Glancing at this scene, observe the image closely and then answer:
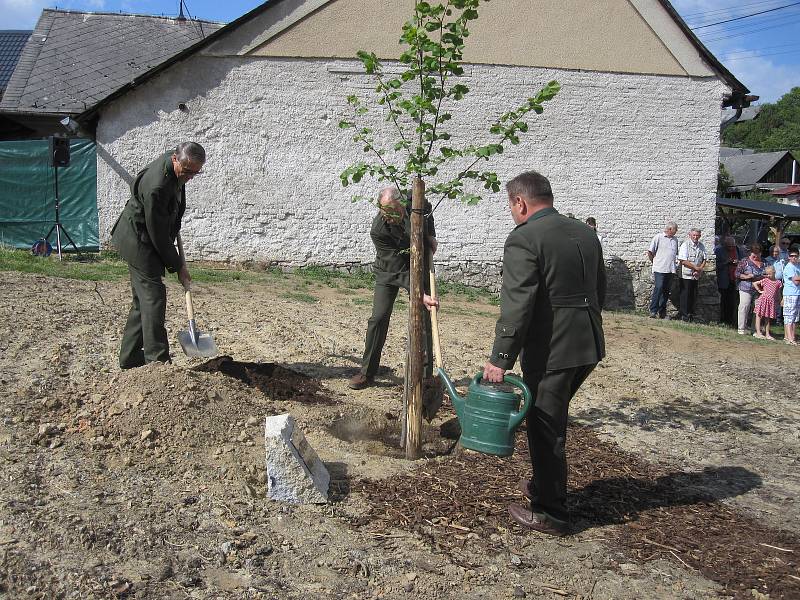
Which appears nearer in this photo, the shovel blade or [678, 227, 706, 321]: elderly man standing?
the shovel blade

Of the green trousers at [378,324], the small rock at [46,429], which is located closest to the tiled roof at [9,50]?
the green trousers at [378,324]

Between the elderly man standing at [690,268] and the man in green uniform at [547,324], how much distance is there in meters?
11.0

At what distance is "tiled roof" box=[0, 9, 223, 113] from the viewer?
1481 cm

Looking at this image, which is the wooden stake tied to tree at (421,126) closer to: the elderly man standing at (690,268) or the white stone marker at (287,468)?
the white stone marker at (287,468)

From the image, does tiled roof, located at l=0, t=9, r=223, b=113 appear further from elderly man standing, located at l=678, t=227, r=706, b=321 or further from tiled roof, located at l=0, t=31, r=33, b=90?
elderly man standing, located at l=678, t=227, r=706, b=321

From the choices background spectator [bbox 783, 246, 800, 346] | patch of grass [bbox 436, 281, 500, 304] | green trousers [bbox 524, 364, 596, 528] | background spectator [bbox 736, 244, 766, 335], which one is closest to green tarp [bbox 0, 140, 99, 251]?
patch of grass [bbox 436, 281, 500, 304]

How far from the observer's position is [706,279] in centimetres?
1555

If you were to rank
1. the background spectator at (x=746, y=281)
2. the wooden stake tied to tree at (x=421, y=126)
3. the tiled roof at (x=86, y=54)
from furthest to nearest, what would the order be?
the tiled roof at (x=86, y=54), the background spectator at (x=746, y=281), the wooden stake tied to tree at (x=421, y=126)

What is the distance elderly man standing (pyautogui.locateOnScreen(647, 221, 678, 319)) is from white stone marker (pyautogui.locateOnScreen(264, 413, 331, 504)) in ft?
36.9

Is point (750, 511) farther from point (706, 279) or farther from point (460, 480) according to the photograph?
point (706, 279)

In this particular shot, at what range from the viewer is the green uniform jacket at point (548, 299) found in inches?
151

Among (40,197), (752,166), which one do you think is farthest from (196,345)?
(752,166)

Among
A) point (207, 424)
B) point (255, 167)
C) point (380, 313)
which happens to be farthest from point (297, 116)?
point (207, 424)

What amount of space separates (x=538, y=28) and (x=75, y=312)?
10478 millimetres
